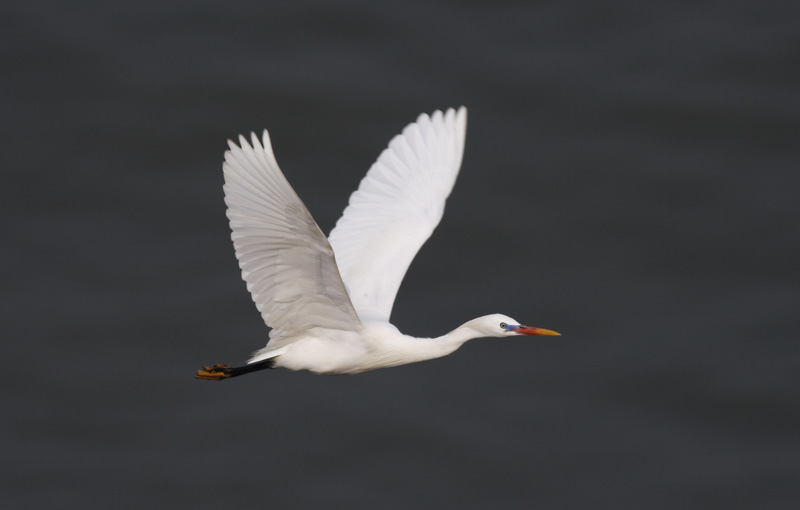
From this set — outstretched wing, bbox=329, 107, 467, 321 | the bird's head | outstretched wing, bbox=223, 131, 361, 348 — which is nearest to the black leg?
outstretched wing, bbox=223, 131, 361, 348

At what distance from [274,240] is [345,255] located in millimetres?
2013

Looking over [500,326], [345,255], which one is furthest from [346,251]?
[500,326]

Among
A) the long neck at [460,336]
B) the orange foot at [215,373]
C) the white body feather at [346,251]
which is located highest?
the white body feather at [346,251]

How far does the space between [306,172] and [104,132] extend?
2.22 metres

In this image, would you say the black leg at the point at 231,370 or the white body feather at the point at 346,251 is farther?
the black leg at the point at 231,370

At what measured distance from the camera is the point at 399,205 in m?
10.3

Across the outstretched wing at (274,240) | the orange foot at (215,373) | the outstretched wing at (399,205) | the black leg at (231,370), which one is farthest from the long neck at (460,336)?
the orange foot at (215,373)

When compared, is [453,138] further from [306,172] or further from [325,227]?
[306,172]

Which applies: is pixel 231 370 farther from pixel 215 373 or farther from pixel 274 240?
pixel 274 240

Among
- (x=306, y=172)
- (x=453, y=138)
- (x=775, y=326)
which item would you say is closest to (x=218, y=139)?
(x=306, y=172)

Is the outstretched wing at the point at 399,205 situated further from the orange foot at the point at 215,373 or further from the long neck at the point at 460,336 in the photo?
the orange foot at the point at 215,373

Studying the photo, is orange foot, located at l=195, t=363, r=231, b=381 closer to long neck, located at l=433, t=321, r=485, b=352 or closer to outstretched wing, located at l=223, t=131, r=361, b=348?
outstretched wing, located at l=223, t=131, r=361, b=348

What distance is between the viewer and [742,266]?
12.9 meters

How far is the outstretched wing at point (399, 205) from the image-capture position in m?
9.88
